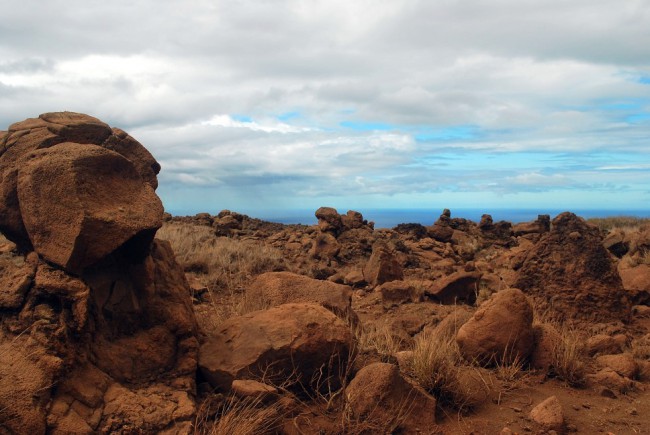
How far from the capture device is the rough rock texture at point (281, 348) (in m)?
4.65

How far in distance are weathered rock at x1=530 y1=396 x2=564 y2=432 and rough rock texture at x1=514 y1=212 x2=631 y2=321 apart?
3451 mm

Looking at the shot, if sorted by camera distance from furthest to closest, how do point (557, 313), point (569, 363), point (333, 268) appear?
point (333, 268), point (557, 313), point (569, 363)

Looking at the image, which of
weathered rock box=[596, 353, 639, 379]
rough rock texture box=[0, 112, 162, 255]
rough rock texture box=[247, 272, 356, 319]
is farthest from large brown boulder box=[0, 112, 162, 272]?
weathered rock box=[596, 353, 639, 379]

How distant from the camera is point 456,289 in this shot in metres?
9.76

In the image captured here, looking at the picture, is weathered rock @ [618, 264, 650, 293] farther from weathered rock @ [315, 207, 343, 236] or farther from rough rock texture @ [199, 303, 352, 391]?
weathered rock @ [315, 207, 343, 236]

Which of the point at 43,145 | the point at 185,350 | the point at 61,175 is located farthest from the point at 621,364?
the point at 43,145

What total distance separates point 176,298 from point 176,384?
31.0 inches

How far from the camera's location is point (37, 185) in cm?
431

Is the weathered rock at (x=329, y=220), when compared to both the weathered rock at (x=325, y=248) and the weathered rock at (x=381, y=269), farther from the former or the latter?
the weathered rock at (x=381, y=269)

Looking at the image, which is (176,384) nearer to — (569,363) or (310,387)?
(310,387)

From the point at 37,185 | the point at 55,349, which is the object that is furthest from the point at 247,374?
the point at 37,185

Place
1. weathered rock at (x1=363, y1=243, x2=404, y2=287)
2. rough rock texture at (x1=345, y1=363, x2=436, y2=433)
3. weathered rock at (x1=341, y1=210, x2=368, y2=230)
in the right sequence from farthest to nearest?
1. weathered rock at (x1=341, y1=210, x2=368, y2=230)
2. weathered rock at (x1=363, y1=243, x2=404, y2=287)
3. rough rock texture at (x1=345, y1=363, x2=436, y2=433)

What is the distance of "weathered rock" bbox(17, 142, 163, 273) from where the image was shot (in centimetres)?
420

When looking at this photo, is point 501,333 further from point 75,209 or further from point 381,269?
point 381,269
